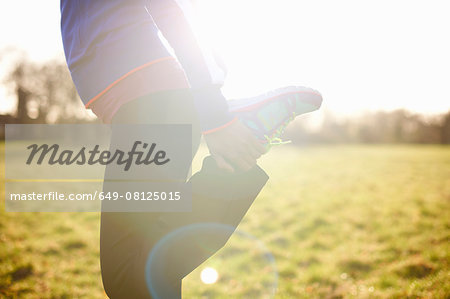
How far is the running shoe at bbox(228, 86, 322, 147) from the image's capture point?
1.18 meters

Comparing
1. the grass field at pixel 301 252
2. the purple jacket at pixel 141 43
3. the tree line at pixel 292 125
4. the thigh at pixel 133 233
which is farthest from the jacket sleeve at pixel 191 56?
the tree line at pixel 292 125

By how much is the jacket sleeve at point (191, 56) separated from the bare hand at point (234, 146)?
0.04 metres

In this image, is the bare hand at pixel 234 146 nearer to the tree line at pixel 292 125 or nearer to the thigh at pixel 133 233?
the thigh at pixel 133 233

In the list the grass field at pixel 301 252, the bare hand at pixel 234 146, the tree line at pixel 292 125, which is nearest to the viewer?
the bare hand at pixel 234 146

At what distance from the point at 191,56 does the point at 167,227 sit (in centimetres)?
66

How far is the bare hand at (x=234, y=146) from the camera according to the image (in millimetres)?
1015

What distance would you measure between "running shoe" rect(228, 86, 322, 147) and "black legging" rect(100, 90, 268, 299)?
179 mm

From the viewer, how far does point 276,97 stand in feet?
4.06

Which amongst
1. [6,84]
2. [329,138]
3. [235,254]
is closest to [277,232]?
[235,254]

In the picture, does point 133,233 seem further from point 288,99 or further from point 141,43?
point 288,99

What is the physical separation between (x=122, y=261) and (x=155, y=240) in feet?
0.52

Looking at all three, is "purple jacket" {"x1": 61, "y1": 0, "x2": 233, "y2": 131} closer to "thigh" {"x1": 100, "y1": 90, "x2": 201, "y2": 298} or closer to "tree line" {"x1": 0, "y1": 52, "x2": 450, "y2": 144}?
"thigh" {"x1": 100, "y1": 90, "x2": 201, "y2": 298}

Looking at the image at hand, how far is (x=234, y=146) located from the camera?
102 centimetres

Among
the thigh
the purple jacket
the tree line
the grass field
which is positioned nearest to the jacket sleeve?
the purple jacket
